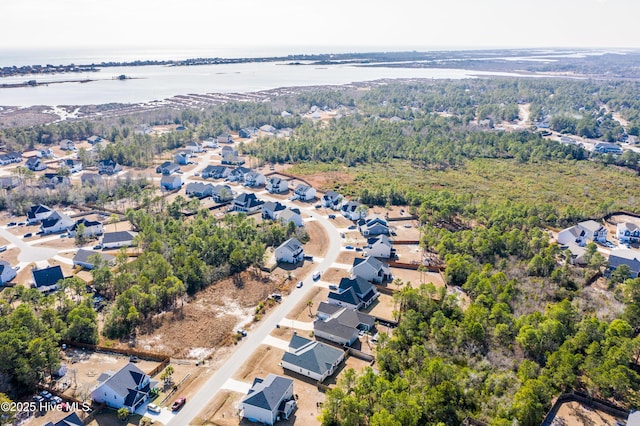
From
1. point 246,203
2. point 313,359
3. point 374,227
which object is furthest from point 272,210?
point 313,359

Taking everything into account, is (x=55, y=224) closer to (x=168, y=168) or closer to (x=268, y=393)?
(x=168, y=168)

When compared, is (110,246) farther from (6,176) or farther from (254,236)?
(6,176)

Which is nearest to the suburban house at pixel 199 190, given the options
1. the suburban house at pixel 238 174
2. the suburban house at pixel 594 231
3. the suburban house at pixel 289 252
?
the suburban house at pixel 238 174

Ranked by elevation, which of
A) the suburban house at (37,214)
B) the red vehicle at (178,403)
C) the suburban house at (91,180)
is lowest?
the red vehicle at (178,403)

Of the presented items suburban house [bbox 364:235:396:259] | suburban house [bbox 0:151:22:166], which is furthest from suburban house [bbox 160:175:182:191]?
suburban house [bbox 364:235:396:259]

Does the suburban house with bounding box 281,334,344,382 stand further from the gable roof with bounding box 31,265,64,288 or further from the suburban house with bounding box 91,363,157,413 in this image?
the gable roof with bounding box 31,265,64,288

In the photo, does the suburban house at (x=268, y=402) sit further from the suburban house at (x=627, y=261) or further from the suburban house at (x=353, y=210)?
the suburban house at (x=627, y=261)
